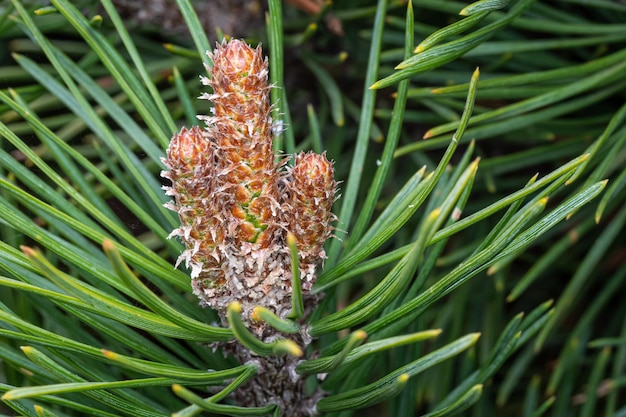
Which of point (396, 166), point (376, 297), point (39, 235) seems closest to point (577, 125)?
point (396, 166)

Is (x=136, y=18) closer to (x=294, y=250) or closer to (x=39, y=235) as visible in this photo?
(x=39, y=235)

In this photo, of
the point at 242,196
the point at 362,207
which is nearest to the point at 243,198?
the point at 242,196

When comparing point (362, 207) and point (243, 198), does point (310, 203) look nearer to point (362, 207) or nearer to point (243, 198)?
point (243, 198)

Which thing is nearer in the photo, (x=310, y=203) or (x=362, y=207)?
(x=310, y=203)

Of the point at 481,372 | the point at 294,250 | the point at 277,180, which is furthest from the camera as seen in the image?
the point at 481,372
